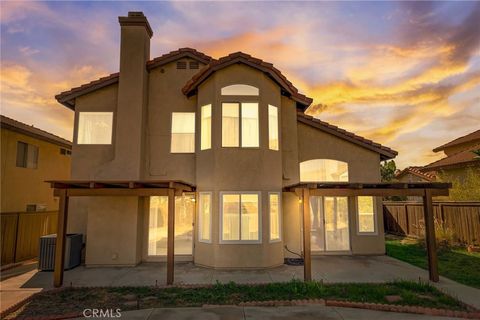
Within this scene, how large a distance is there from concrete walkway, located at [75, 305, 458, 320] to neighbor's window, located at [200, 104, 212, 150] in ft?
21.6

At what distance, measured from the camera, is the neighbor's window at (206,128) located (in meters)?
11.7

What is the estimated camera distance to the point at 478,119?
81.6 ft

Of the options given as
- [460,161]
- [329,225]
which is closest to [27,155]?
[329,225]

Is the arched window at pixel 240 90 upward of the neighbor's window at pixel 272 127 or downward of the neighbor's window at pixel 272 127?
upward

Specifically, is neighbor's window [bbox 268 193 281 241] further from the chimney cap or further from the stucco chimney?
the chimney cap

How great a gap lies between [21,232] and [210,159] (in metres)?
9.67

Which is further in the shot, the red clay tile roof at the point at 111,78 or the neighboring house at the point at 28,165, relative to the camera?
the neighboring house at the point at 28,165

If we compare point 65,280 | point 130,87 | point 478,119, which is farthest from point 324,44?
point 478,119

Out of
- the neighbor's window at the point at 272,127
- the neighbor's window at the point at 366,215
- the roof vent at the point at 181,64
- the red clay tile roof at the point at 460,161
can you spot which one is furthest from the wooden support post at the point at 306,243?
the red clay tile roof at the point at 460,161

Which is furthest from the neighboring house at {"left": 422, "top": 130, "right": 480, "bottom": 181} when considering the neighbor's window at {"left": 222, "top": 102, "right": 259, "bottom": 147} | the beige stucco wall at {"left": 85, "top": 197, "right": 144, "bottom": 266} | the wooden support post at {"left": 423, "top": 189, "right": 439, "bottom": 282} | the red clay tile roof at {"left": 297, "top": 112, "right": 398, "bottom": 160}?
the beige stucco wall at {"left": 85, "top": 197, "right": 144, "bottom": 266}

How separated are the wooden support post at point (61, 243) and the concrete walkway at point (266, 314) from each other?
3.85 m

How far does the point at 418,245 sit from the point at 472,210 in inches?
125

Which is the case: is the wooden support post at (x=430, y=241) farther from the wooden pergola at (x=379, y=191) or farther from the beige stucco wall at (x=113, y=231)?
the beige stucco wall at (x=113, y=231)

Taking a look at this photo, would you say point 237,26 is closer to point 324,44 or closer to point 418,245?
point 324,44
